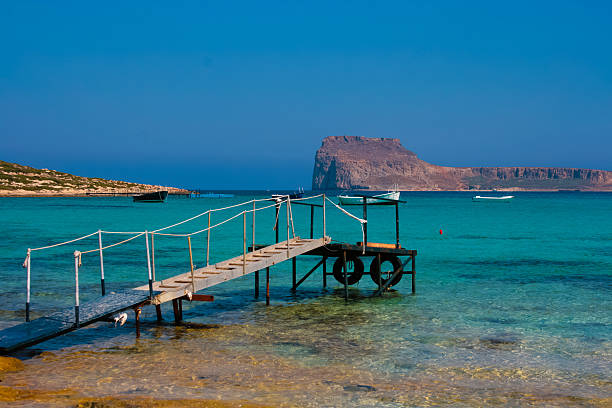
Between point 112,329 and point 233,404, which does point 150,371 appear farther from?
point 112,329

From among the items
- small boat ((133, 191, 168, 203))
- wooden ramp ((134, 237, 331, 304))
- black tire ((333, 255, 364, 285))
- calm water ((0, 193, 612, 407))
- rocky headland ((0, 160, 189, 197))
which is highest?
rocky headland ((0, 160, 189, 197))

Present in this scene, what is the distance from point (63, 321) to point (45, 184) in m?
152

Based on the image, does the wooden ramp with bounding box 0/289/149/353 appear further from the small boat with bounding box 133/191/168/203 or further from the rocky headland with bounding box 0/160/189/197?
the rocky headland with bounding box 0/160/189/197

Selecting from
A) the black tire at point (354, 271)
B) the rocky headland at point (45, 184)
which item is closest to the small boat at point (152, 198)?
the rocky headland at point (45, 184)

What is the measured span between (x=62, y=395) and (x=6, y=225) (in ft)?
168

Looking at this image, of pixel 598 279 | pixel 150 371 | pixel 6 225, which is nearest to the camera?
pixel 150 371

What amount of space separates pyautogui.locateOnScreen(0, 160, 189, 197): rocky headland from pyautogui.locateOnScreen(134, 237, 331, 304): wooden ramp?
129m

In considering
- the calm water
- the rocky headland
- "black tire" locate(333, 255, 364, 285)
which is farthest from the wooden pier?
the rocky headland

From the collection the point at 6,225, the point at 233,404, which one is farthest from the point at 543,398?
the point at 6,225

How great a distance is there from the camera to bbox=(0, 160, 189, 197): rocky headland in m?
139

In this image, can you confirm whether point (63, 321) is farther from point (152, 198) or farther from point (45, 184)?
point (45, 184)

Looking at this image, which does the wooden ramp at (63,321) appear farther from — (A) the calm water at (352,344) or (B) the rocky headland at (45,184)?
(B) the rocky headland at (45,184)

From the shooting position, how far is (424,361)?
12.6 metres

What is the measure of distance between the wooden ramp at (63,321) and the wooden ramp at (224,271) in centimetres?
58
